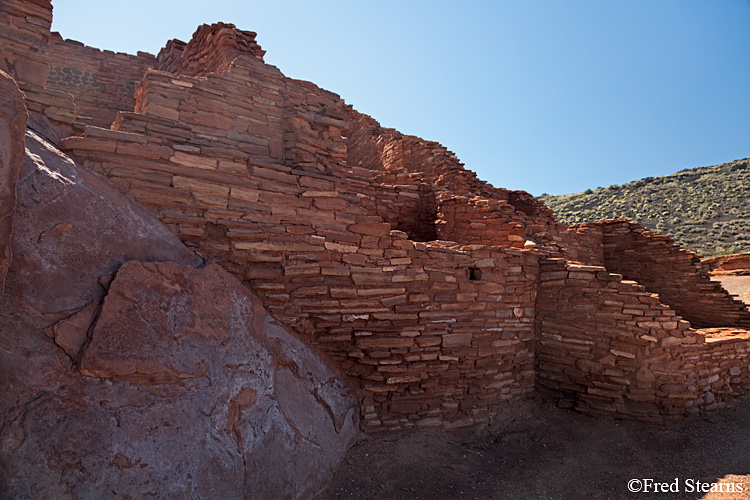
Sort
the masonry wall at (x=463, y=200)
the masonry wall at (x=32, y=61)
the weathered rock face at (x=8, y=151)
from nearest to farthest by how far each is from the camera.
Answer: the weathered rock face at (x=8, y=151) → the masonry wall at (x=32, y=61) → the masonry wall at (x=463, y=200)

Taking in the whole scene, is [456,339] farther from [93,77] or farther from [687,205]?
[687,205]

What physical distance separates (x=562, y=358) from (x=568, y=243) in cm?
431

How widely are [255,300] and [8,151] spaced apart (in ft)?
7.31

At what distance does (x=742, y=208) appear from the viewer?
84.7 ft

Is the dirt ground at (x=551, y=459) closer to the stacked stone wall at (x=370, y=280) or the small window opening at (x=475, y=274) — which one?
the stacked stone wall at (x=370, y=280)

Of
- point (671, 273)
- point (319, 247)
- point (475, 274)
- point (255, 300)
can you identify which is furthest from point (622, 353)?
point (255, 300)

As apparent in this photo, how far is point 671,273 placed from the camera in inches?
355

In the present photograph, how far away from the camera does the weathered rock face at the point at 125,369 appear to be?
272 centimetres

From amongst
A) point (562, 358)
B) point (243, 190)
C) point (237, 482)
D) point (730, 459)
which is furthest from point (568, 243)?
point (237, 482)

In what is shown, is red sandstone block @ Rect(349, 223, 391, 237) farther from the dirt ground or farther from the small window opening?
the dirt ground

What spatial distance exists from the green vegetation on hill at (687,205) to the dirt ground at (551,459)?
20.6 m

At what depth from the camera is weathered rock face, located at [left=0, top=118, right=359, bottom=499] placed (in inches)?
107

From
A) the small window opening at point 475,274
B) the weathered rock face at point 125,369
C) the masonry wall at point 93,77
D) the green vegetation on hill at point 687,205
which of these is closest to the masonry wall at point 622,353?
the small window opening at point 475,274

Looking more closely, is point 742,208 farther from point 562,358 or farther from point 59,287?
point 59,287
